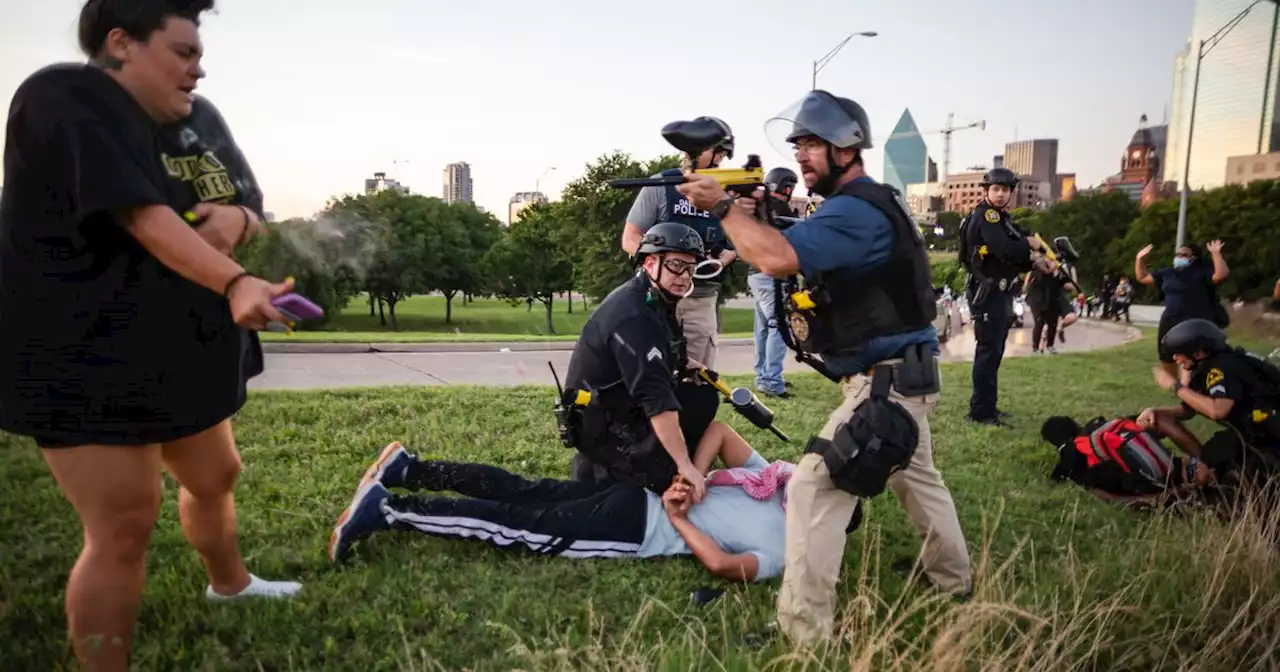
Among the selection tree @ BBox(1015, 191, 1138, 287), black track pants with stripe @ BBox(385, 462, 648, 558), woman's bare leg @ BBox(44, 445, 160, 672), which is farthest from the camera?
tree @ BBox(1015, 191, 1138, 287)

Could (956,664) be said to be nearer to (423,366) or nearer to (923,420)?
(923,420)

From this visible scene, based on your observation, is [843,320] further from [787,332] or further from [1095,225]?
[1095,225]

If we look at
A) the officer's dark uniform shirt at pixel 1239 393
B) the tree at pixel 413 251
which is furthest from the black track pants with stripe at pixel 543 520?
the tree at pixel 413 251

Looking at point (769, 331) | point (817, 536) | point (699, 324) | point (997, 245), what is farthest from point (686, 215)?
point (817, 536)

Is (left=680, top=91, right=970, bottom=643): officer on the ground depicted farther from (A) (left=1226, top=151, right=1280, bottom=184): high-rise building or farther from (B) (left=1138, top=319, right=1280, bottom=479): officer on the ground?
(A) (left=1226, top=151, right=1280, bottom=184): high-rise building

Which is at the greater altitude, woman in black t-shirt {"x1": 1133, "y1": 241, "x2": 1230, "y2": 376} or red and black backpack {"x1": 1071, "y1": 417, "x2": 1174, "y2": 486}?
woman in black t-shirt {"x1": 1133, "y1": 241, "x2": 1230, "y2": 376}

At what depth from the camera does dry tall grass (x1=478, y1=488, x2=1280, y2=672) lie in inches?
91.0

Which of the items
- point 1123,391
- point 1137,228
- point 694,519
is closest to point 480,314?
point 1137,228

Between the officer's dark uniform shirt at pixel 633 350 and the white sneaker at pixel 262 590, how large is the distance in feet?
4.80

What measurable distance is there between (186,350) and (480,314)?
49163 mm

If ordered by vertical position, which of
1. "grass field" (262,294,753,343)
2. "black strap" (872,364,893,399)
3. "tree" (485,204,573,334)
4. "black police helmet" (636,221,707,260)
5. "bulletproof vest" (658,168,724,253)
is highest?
"bulletproof vest" (658,168,724,253)

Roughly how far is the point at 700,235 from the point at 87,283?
3.64 m

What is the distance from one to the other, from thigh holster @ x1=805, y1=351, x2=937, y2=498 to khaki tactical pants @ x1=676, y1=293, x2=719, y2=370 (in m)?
2.64

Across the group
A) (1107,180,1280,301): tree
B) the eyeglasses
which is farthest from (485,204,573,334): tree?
the eyeglasses
